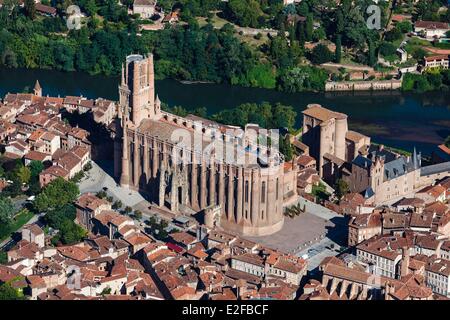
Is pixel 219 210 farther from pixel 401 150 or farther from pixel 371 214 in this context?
pixel 401 150

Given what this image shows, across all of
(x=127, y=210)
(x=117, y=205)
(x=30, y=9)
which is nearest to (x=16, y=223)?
(x=117, y=205)

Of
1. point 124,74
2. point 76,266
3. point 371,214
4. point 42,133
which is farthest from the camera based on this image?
point 42,133

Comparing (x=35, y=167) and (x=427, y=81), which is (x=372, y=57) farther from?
(x=35, y=167)

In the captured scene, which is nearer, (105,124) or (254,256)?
(254,256)

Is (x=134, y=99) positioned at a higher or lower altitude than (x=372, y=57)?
higher

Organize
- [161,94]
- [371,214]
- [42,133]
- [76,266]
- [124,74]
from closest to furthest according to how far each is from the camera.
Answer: [76,266], [371,214], [124,74], [42,133], [161,94]

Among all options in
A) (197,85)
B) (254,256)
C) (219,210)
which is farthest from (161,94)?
(254,256)

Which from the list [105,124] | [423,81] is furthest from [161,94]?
[423,81]

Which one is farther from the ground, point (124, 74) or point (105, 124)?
point (124, 74)
